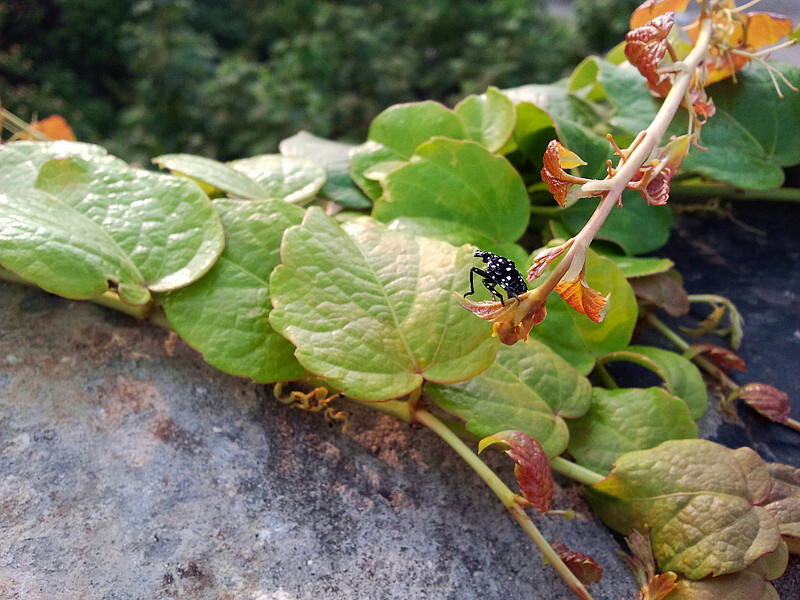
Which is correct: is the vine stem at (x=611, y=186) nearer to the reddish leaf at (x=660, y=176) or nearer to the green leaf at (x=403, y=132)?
the reddish leaf at (x=660, y=176)

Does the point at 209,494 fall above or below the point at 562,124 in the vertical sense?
below

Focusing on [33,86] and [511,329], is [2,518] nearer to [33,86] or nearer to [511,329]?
[511,329]

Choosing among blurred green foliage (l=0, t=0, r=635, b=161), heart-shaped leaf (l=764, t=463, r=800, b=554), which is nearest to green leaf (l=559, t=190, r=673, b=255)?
heart-shaped leaf (l=764, t=463, r=800, b=554)

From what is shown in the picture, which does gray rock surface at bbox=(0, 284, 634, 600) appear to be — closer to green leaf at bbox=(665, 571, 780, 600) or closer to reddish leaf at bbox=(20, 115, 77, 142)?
green leaf at bbox=(665, 571, 780, 600)

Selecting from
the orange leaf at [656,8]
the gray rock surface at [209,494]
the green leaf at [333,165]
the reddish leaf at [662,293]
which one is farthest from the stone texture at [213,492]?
the orange leaf at [656,8]

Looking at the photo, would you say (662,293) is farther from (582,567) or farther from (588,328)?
(582,567)

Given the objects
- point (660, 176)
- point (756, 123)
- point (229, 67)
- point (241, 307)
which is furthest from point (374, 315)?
point (229, 67)
